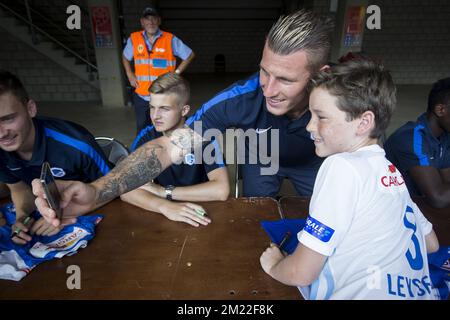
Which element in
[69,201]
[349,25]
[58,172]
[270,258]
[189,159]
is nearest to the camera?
[270,258]

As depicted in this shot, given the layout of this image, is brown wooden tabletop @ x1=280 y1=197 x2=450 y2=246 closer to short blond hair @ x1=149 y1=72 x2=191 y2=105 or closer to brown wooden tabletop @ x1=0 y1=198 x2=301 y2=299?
brown wooden tabletop @ x1=0 y1=198 x2=301 y2=299

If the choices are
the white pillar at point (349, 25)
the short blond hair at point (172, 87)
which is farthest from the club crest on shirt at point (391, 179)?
the white pillar at point (349, 25)

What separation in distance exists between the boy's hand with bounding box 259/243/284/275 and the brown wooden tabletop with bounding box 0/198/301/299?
0.08 ft

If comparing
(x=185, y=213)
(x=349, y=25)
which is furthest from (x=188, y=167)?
(x=349, y=25)

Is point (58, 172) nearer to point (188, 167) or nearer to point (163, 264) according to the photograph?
point (188, 167)

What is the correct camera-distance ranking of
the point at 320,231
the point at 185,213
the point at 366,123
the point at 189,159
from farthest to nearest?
the point at 189,159 → the point at 185,213 → the point at 366,123 → the point at 320,231

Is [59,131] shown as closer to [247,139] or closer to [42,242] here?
[42,242]

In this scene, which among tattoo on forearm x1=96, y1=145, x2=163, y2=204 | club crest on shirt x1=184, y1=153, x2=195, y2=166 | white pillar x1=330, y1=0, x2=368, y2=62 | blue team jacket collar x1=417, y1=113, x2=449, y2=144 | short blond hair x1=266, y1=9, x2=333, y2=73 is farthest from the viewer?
white pillar x1=330, y1=0, x2=368, y2=62

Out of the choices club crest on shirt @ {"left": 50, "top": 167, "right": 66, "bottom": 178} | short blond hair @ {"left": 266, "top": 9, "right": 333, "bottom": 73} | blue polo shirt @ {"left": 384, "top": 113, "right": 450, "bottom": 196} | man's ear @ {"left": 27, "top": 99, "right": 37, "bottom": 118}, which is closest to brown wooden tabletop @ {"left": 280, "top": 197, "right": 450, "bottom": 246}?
blue polo shirt @ {"left": 384, "top": 113, "right": 450, "bottom": 196}

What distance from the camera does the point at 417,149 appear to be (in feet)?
5.62

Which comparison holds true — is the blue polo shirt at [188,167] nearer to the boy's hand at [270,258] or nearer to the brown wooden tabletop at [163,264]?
the brown wooden tabletop at [163,264]

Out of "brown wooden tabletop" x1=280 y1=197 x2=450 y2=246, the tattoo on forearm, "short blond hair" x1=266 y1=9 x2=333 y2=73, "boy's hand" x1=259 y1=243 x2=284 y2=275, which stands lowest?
"brown wooden tabletop" x1=280 y1=197 x2=450 y2=246

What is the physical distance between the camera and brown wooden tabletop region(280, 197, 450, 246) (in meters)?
1.32

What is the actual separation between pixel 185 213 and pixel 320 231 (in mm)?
678
